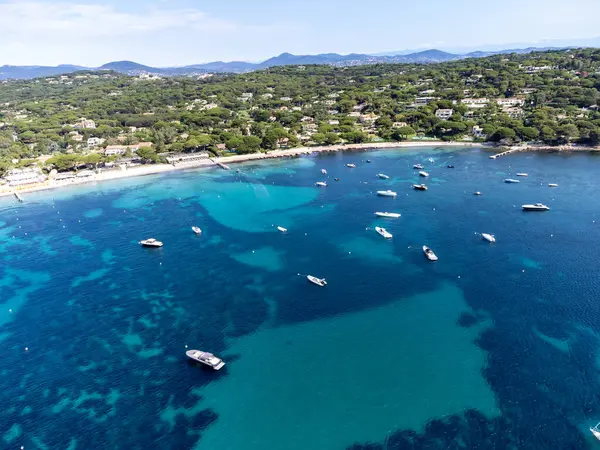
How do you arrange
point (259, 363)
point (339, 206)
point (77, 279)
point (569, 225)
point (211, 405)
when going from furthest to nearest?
point (339, 206)
point (569, 225)
point (77, 279)
point (259, 363)
point (211, 405)

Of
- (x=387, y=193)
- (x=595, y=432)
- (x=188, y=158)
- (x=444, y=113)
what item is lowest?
(x=595, y=432)

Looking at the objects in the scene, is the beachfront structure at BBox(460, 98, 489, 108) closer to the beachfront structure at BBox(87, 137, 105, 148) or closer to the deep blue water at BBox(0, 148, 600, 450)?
the deep blue water at BBox(0, 148, 600, 450)

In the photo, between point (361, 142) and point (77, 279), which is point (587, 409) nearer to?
point (77, 279)

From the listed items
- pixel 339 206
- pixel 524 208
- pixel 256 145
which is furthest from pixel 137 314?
pixel 256 145

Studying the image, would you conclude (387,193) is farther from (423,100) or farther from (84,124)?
(84,124)

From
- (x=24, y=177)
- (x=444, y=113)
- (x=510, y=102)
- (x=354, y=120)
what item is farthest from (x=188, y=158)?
(x=510, y=102)

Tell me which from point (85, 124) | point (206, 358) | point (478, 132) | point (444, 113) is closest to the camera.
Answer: point (206, 358)
